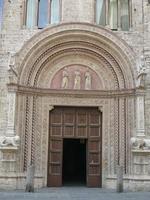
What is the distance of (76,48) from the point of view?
1314cm

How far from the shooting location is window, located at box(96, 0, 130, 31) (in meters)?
13.2

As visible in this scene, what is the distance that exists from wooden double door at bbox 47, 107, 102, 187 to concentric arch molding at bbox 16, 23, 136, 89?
158 cm

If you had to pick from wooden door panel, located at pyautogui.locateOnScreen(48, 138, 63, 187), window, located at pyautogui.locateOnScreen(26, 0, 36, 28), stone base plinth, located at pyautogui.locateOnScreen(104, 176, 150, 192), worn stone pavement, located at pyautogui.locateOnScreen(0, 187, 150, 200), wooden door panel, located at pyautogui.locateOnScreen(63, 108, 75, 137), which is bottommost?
worn stone pavement, located at pyautogui.locateOnScreen(0, 187, 150, 200)

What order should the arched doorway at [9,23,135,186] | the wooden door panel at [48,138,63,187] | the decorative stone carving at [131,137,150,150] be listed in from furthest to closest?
the wooden door panel at [48,138,63,187]
the arched doorway at [9,23,135,186]
the decorative stone carving at [131,137,150,150]

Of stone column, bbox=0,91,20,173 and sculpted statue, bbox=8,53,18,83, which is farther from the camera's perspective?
sculpted statue, bbox=8,53,18,83

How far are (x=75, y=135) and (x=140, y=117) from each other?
2595mm

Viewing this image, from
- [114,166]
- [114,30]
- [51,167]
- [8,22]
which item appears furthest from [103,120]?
[8,22]

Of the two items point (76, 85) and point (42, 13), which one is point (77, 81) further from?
point (42, 13)

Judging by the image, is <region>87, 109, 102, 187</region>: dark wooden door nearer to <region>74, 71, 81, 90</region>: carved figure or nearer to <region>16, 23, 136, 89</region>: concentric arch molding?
<region>74, 71, 81, 90</region>: carved figure

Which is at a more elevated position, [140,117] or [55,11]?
[55,11]

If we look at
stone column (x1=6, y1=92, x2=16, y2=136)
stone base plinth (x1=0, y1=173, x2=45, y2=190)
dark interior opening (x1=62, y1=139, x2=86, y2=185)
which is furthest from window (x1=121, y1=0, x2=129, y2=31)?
dark interior opening (x1=62, y1=139, x2=86, y2=185)

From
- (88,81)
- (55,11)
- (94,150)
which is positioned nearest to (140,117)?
(94,150)

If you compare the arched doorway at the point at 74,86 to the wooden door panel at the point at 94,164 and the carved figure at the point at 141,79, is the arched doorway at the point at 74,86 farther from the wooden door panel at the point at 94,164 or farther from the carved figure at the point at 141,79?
the carved figure at the point at 141,79

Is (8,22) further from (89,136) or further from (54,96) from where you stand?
(89,136)
